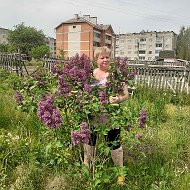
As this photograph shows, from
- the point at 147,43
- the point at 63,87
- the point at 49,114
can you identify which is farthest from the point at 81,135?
the point at 147,43

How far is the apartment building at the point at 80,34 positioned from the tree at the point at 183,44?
1935 cm

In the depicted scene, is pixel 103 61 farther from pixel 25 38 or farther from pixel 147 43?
pixel 147 43

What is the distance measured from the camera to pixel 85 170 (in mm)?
2750

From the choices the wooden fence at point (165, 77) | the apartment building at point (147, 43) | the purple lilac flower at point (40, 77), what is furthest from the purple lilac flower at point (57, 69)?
the apartment building at point (147, 43)

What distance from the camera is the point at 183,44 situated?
8781 centimetres

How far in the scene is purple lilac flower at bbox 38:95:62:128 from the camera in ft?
8.23

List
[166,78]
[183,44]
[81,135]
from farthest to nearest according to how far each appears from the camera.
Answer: [183,44] → [166,78] → [81,135]

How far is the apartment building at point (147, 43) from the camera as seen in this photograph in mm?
96750

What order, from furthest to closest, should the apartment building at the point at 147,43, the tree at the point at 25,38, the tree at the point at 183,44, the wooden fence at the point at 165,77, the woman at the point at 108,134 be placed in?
the apartment building at the point at 147,43
the tree at the point at 183,44
the tree at the point at 25,38
the wooden fence at the point at 165,77
the woman at the point at 108,134

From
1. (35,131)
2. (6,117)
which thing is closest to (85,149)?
(35,131)

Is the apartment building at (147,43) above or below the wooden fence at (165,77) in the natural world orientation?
above

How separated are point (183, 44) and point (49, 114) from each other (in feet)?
297

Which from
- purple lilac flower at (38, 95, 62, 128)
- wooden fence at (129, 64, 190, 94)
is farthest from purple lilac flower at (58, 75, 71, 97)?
wooden fence at (129, 64, 190, 94)

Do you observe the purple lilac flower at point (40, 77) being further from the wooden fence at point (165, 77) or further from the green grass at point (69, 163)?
the wooden fence at point (165, 77)
